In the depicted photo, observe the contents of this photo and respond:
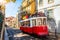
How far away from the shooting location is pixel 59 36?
87cm

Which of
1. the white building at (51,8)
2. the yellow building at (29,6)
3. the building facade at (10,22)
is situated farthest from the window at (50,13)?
the building facade at (10,22)

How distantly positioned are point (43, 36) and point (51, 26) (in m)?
0.11

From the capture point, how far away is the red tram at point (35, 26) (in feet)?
2.89

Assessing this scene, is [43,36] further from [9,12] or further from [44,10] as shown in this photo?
[9,12]

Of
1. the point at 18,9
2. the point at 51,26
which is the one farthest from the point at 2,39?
the point at 51,26

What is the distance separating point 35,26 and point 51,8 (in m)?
0.20

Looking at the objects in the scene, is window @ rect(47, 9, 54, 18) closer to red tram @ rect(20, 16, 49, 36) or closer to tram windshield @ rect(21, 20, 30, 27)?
red tram @ rect(20, 16, 49, 36)

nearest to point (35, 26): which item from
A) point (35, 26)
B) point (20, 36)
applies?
point (35, 26)

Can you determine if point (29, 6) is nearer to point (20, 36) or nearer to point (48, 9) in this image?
point (48, 9)

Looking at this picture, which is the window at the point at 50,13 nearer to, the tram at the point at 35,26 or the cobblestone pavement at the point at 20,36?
the tram at the point at 35,26

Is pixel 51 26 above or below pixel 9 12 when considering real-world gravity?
below

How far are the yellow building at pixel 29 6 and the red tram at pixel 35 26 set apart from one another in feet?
0.23

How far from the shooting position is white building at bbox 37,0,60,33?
0.86 metres

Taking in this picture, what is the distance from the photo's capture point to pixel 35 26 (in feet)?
2.99
